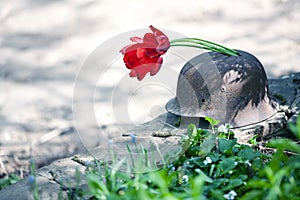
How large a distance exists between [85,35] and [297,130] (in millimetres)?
2995

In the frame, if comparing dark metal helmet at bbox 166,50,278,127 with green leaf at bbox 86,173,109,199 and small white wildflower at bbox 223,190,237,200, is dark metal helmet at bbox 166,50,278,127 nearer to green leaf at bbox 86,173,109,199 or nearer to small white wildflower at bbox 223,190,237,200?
small white wildflower at bbox 223,190,237,200

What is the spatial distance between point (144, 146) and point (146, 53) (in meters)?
0.42

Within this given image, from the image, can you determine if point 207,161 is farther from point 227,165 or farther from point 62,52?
point 62,52

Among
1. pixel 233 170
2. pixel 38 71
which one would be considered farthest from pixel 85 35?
pixel 233 170

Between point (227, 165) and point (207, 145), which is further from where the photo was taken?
point (207, 145)

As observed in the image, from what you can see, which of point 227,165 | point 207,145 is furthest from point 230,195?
point 207,145

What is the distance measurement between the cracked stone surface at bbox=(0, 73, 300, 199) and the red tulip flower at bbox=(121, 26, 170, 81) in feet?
1.08

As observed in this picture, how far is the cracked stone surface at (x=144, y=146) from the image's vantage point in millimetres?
2080

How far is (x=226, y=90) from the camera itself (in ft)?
8.98

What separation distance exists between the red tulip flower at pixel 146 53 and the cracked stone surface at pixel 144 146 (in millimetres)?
330

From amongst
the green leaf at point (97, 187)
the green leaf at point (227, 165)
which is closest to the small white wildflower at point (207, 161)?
the green leaf at point (227, 165)

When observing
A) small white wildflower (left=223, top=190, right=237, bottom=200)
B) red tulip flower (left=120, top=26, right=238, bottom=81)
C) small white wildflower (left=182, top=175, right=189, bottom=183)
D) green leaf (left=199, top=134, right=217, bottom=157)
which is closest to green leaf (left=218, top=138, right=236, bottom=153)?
green leaf (left=199, top=134, right=217, bottom=157)

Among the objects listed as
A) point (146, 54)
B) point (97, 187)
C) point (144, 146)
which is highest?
point (146, 54)

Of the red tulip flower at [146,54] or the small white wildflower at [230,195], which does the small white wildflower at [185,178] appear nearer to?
the small white wildflower at [230,195]
